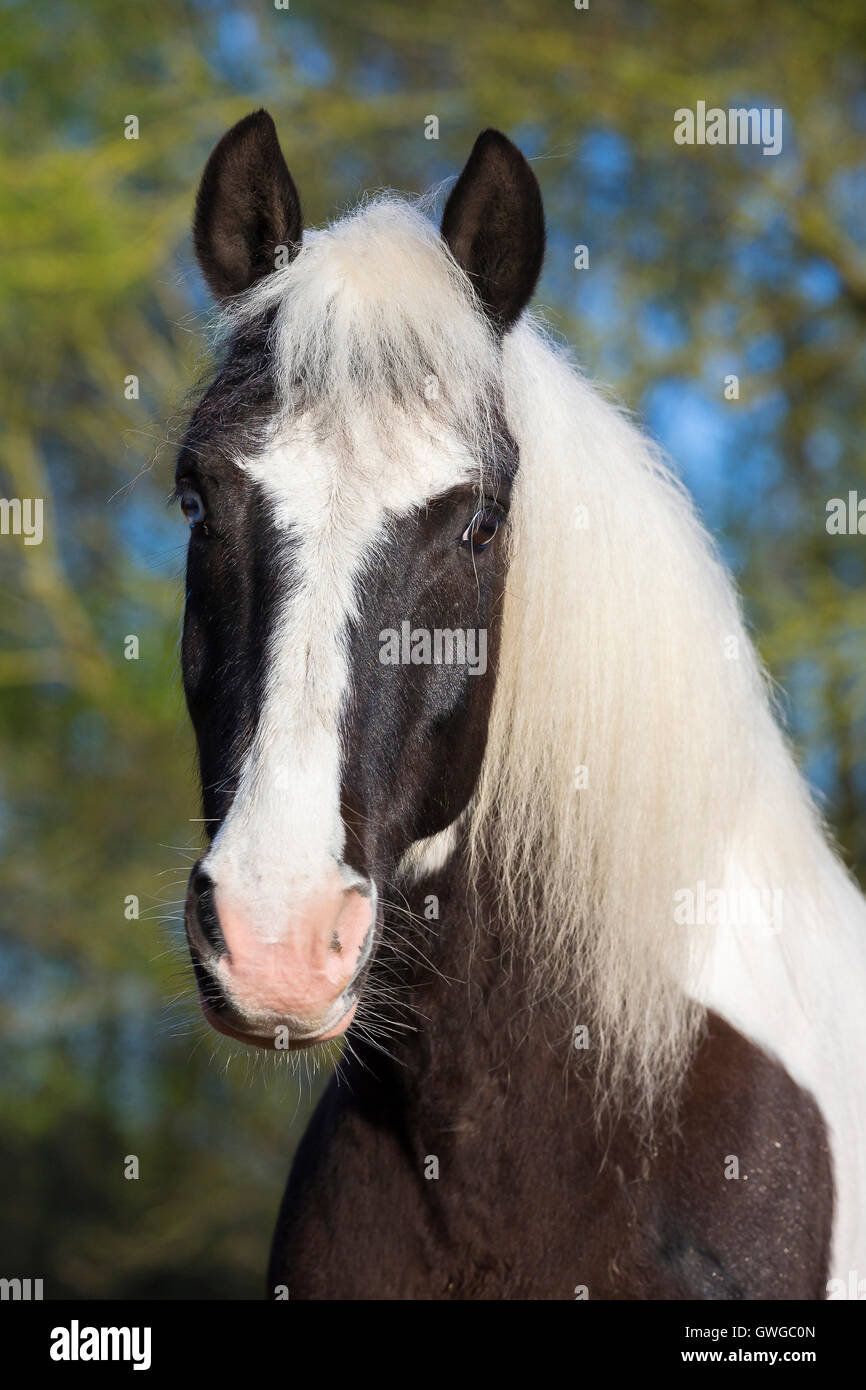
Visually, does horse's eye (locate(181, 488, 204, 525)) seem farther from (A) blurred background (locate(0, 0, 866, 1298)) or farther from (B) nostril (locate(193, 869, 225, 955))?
(A) blurred background (locate(0, 0, 866, 1298))

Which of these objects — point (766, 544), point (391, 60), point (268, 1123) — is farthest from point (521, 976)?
point (391, 60)

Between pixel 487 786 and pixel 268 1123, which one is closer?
pixel 487 786

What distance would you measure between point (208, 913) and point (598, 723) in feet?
2.53

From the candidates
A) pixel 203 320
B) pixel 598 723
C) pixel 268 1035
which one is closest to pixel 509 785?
pixel 598 723

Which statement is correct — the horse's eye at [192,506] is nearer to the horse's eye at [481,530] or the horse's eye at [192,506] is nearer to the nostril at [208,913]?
the horse's eye at [481,530]

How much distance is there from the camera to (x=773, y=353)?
7211mm

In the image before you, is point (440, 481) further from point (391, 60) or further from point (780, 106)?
point (391, 60)

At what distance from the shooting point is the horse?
1.71 m

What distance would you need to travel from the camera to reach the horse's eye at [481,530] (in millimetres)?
1759

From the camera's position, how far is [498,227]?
1.92 meters

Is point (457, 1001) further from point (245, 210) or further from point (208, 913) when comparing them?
point (245, 210)

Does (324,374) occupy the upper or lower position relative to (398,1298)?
upper

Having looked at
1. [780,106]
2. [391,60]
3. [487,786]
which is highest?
[391,60]

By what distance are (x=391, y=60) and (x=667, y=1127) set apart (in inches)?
313
